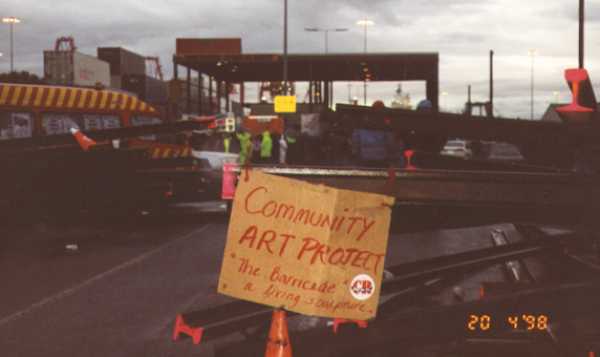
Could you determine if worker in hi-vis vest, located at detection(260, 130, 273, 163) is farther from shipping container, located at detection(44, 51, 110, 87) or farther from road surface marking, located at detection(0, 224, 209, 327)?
shipping container, located at detection(44, 51, 110, 87)

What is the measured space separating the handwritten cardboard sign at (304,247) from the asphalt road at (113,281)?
3134 millimetres

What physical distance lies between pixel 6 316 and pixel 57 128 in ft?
23.8

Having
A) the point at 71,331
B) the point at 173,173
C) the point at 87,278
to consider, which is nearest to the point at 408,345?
the point at 71,331

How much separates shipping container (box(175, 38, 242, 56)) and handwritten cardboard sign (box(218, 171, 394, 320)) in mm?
53914

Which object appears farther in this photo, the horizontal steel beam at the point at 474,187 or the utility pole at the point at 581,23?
the utility pole at the point at 581,23

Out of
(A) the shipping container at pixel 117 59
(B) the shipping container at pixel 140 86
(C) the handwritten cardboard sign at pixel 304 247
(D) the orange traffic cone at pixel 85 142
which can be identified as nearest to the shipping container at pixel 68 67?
(B) the shipping container at pixel 140 86

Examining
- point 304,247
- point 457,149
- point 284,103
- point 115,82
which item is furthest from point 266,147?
point 115,82

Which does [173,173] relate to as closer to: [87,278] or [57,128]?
[57,128]

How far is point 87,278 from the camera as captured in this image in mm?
9539

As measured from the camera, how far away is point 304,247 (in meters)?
3.03

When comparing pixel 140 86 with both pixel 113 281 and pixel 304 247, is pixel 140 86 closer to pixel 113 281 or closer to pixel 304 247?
pixel 113 281

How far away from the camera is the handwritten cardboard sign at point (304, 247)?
3.00 meters

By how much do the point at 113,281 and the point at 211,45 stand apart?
49600 mm
